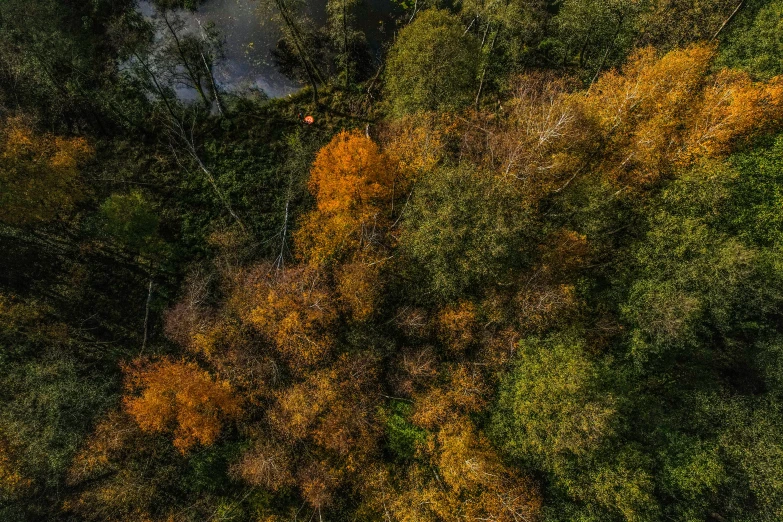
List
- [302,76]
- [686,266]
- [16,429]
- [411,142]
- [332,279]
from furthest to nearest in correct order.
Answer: [302,76] < [411,142] < [332,279] < [686,266] < [16,429]

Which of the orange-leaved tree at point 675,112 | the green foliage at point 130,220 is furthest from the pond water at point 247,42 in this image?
the orange-leaved tree at point 675,112

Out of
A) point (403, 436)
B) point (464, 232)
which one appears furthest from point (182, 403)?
point (464, 232)

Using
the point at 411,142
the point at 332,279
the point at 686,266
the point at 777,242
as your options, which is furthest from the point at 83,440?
the point at 777,242

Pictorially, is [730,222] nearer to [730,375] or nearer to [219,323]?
[730,375]

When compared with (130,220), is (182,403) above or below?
below

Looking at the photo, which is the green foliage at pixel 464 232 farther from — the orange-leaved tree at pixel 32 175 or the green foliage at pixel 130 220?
the orange-leaved tree at pixel 32 175

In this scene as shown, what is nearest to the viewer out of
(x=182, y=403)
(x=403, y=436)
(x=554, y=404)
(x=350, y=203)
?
(x=554, y=404)

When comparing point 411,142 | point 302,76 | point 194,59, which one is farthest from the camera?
point 302,76

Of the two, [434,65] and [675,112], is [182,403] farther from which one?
[675,112]
